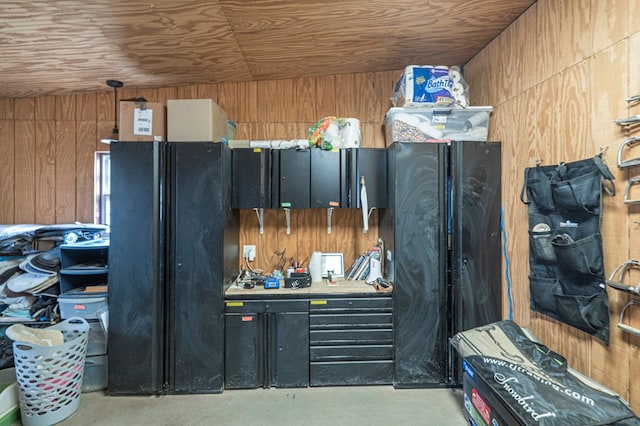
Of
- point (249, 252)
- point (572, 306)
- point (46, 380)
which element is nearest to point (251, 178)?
point (249, 252)

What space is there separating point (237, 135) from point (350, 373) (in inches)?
93.0

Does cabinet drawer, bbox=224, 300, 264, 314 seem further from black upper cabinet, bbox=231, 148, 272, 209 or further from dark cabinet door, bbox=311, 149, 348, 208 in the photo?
dark cabinet door, bbox=311, 149, 348, 208

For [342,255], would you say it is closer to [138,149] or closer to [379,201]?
[379,201]

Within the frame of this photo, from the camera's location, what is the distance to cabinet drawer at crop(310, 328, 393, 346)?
7.66 ft

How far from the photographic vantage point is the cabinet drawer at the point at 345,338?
2.33m

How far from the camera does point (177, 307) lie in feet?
7.48

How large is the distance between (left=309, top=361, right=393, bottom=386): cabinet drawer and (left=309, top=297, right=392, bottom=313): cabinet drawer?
42 cm

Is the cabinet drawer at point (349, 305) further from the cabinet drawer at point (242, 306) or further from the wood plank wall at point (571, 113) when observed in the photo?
the wood plank wall at point (571, 113)

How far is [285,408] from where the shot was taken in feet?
6.97

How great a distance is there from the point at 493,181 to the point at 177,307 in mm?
2663

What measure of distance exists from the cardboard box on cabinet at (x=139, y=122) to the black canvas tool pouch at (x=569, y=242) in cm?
275

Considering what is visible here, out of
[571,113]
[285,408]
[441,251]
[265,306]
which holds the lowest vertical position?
[285,408]

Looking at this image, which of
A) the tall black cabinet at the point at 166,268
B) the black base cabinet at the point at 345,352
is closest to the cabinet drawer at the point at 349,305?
the black base cabinet at the point at 345,352

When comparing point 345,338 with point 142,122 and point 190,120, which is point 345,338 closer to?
point 190,120
